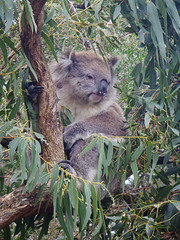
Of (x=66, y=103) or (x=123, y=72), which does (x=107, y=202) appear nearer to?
(x=66, y=103)

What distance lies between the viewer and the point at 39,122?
2.03 m

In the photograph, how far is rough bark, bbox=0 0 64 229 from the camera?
1817mm

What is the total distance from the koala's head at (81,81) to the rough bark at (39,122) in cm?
90

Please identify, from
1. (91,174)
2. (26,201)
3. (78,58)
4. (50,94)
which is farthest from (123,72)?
(26,201)

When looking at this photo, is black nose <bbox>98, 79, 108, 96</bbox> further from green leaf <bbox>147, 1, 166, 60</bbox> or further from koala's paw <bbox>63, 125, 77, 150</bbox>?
green leaf <bbox>147, 1, 166, 60</bbox>

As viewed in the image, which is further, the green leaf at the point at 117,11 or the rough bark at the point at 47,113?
the rough bark at the point at 47,113

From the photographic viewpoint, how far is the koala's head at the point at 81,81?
291cm

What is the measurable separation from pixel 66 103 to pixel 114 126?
1.59 ft

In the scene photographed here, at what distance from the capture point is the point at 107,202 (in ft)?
8.51

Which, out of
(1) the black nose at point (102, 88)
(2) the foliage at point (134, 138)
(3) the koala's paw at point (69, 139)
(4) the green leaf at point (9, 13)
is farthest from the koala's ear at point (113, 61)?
(4) the green leaf at point (9, 13)

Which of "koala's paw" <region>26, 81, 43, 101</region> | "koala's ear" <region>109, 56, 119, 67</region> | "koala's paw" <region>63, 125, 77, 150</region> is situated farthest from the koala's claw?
"koala's ear" <region>109, 56, 119, 67</region>

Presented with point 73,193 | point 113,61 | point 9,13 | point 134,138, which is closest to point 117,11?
point 9,13

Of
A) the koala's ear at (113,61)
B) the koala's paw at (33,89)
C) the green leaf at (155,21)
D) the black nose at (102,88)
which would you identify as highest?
the green leaf at (155,21)

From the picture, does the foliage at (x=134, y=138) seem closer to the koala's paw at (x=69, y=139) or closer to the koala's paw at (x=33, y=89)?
the koala's paw at (x=33, y=89)
